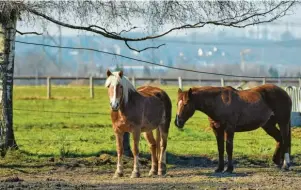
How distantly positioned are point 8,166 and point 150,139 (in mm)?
2675

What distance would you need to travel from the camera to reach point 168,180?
13516 mm

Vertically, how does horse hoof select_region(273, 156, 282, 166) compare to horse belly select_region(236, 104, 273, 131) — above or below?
below

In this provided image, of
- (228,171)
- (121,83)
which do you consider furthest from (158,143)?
(121,83)

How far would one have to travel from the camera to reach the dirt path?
1249 cm

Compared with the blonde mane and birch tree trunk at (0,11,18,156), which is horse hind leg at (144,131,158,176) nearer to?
the blonde mane

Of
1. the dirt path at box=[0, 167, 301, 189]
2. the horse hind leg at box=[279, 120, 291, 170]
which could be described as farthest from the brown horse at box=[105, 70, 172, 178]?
the horse hind leg at box=[279, 120, 291, 170]

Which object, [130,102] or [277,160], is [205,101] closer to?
[130,102]

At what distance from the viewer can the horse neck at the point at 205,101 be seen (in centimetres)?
1475

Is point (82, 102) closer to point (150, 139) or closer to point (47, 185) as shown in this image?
point (150, 139)

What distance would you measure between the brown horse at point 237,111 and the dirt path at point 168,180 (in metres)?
0.53

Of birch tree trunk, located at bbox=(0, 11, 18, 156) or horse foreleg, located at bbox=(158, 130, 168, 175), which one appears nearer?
horse foreleg, located at bbox=(158, 130, 168, 175)

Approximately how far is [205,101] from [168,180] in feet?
6.35

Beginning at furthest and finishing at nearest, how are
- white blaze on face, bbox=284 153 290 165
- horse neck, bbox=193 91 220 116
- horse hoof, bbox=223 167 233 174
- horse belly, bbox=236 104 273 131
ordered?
1. white blaze on face, bbox=284 153 290 165
2. horse belly, bbox=236 104 273 131
3. horse neck, bbox=193 91 220 116
4. horse hoof, bbox=223 167 233 174

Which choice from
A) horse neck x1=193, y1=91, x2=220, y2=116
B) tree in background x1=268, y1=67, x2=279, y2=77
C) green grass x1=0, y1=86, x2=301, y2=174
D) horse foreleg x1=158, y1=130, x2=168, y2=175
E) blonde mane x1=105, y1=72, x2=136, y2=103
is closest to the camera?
blonde mane x1=105, y1=72, x2=136, y2=103
